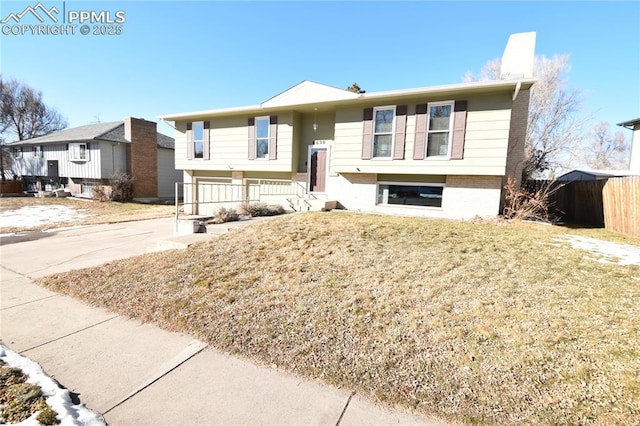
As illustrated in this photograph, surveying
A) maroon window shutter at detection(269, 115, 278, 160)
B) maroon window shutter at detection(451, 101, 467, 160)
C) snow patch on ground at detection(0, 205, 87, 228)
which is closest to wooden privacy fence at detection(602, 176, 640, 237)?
maroon window shutter at detection(451, 101, 467, 160)

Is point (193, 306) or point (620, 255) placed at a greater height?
point (620, 255)

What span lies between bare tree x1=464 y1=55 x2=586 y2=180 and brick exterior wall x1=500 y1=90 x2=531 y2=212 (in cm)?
871

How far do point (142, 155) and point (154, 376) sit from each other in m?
23.8

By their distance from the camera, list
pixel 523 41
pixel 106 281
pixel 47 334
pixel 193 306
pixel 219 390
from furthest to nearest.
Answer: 1. pixel 523 41
2. pixel 106 281
3. pixel 193 306
4. pixel 47 334
5. pixel 219 390

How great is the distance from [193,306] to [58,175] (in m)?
29.1

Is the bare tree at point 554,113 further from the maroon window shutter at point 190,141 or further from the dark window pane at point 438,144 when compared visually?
the maroon window shutter at point 190,141

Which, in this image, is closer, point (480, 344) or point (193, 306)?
point (480, 344)

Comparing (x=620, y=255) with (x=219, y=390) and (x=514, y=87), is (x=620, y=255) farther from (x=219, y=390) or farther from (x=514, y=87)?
(x=219, y=390)

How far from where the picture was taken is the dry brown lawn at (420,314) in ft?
7.47

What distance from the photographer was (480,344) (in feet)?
9.11

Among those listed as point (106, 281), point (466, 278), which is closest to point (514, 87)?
point (466, 278)

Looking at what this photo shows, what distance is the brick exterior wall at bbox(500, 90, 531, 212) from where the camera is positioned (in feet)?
33.9

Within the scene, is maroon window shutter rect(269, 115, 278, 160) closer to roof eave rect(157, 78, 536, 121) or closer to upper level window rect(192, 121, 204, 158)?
roof eave rect(157, 78, 536, 121)

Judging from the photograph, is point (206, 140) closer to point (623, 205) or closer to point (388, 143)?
point (388, 143)
